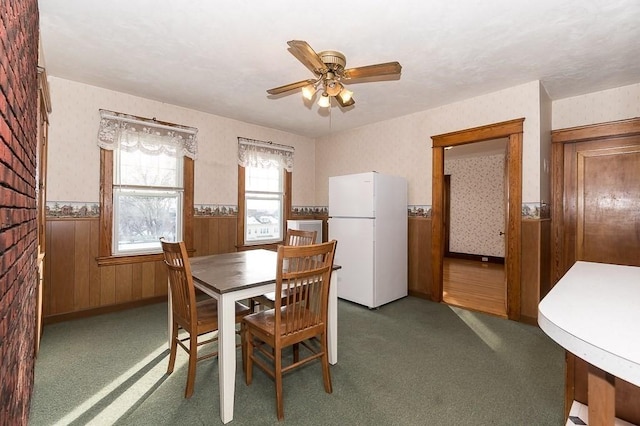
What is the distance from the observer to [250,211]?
463cm

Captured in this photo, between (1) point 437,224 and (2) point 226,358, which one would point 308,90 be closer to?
(2) point 226,358

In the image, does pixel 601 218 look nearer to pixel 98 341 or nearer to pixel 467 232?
pixel 467 232

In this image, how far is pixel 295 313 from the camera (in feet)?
6.07

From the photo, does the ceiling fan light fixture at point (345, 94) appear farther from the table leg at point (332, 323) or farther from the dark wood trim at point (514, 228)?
the dark wood trim at point (514, 228)

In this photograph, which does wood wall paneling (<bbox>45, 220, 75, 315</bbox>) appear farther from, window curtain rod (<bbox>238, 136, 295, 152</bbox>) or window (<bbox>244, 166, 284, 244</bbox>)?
window curtain rod (<bbox>238, 136, 295, 152</bbox>)

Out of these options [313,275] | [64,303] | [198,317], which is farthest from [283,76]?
[64,303]

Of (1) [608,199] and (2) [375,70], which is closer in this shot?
(2) [375,70]

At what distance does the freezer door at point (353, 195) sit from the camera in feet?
11.8

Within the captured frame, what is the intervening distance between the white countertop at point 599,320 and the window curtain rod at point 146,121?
403 cm

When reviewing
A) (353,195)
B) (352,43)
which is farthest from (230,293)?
(353,195)

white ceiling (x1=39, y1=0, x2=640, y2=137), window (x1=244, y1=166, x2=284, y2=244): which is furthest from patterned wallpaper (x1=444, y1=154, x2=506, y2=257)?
window (x1=244, y1=166, x2=284, y2=244)

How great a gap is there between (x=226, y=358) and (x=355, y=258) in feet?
7.45

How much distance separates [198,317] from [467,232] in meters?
6.50

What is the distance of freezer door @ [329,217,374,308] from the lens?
141 inches
